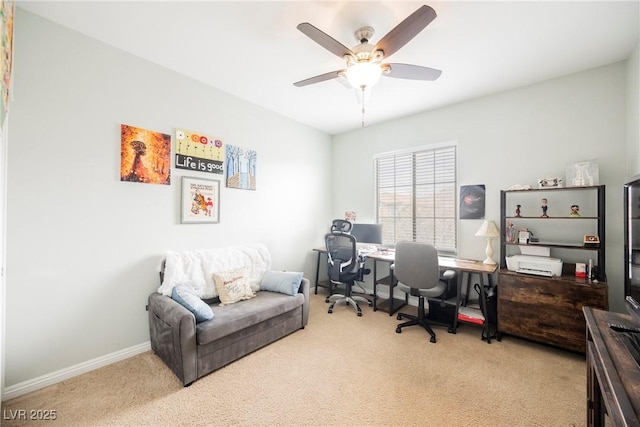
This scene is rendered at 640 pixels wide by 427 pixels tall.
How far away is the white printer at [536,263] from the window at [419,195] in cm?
82

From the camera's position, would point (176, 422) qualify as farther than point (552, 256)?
No

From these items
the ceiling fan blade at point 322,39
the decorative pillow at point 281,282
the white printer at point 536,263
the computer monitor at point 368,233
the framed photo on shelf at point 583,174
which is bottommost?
the decorative pillow at point 281,282

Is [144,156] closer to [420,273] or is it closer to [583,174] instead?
[420,273]

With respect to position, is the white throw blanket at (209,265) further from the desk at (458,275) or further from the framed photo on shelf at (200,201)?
the desk at (458,275)

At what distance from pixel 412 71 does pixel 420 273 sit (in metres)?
1.91

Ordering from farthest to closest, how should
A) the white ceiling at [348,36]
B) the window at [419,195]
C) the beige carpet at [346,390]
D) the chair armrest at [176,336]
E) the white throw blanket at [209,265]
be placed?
the window at [419,195] < the white throw blanket at [209,265] < the chair armrest at [176,336] < the white ceiling at [348,36] < the beige carpet at [346,390]

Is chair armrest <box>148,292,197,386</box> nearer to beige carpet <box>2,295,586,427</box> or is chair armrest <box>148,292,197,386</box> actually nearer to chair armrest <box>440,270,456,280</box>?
beige carpet <box>2,295,586,427</box>

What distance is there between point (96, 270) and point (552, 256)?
4442 millimetres

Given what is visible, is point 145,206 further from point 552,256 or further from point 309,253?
point 552,256

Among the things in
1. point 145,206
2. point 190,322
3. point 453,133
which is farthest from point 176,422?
point 453,133

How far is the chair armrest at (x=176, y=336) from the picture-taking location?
6.48 ft

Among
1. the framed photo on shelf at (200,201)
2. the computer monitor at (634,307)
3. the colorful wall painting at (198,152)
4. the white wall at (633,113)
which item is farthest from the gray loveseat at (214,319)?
the white wall at (633,113)

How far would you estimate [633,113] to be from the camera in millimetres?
2270

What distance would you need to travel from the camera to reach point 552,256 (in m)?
2.77
